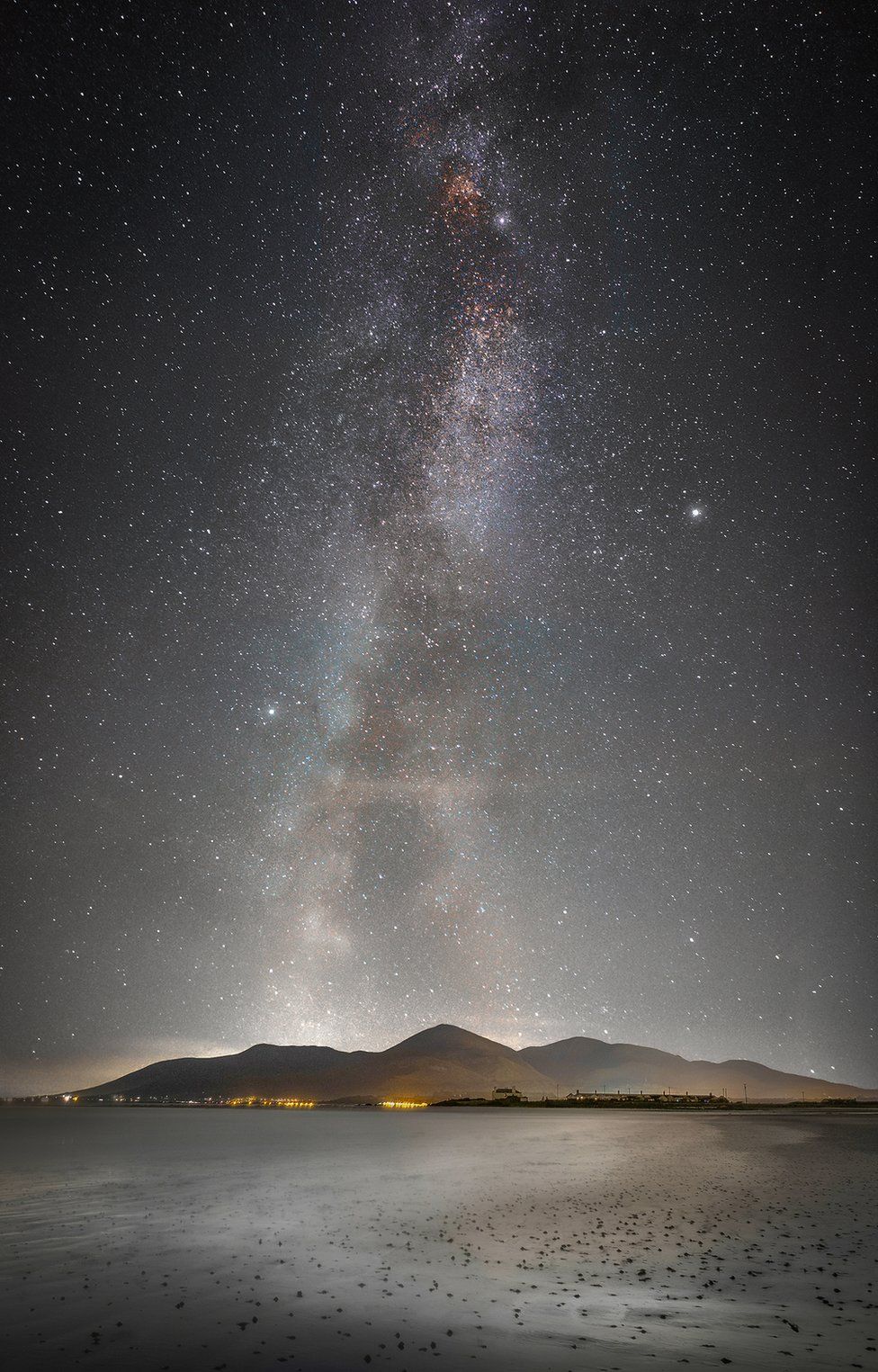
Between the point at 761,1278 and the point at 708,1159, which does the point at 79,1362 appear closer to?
the point at 761,1278

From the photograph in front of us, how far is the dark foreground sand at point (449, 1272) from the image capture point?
34.7 feet

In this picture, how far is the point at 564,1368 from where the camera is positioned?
31.4 ft

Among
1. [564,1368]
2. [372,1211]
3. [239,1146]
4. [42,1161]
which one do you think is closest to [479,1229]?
[372,1211]

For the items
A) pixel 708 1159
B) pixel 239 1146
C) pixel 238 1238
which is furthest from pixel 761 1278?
pixel 239 1146

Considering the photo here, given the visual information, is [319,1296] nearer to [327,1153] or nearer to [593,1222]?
[593,1222]

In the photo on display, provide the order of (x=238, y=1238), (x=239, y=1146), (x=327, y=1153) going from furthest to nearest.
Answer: (x=239, y=1146) → (x=327, y=1153) → (x=238, y=1238)

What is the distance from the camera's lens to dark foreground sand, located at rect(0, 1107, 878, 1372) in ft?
34.7

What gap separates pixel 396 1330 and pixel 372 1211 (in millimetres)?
13585

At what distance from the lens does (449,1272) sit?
591 inches

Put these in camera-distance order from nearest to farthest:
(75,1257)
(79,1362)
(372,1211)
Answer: (79,1362) < (75,1257) < (372,1211)

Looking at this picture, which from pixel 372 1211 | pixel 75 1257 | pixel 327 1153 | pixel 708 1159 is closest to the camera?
pixel 75 1257

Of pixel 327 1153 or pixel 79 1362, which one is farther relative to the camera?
pixel 327 1153

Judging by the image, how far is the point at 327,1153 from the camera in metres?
51.9

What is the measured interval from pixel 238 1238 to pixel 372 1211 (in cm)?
550
